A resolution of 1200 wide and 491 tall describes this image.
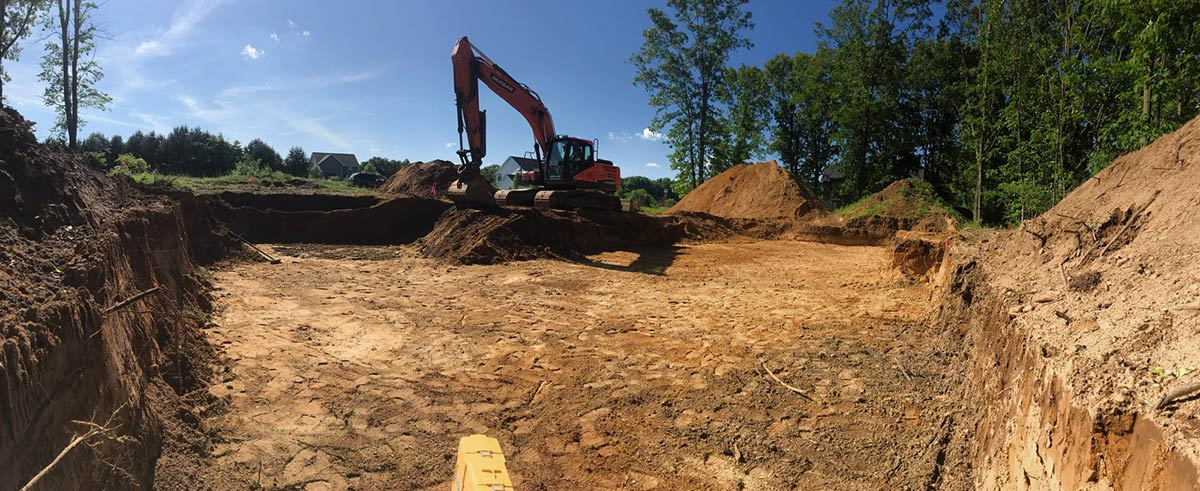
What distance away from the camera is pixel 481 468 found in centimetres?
188

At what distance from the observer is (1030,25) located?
1276 centimetres

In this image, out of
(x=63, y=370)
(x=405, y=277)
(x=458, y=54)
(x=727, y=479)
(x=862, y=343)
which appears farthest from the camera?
(x=458, y=54)

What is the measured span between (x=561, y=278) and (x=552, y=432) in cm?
631

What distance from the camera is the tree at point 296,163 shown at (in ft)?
130

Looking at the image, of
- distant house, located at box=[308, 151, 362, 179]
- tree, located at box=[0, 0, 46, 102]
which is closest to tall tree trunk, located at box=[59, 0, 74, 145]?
tree, located at box=[0, 0, 46, 102]

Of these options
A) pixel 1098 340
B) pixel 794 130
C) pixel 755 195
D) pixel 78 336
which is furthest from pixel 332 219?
pixel 794 130

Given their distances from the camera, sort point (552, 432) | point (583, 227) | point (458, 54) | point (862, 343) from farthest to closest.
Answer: point (583, 227) < point (458, 54) < point (862, 343) < point (552, 432)

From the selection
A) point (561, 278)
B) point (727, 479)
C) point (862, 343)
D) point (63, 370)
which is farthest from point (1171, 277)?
point (561, 278)

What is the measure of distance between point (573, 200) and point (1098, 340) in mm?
14400

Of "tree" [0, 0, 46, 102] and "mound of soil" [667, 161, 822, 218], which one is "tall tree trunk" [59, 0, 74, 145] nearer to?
"tree" [0, 0, 46, 102]

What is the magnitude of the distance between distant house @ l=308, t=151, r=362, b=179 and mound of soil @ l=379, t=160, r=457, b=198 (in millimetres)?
27091

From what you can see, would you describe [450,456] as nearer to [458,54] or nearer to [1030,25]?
[458,54]

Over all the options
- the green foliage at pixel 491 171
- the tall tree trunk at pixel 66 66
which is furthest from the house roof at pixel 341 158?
the tall tree trunk at pixel 66 66

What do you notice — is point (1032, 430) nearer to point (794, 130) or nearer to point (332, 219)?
point (332, 219)
